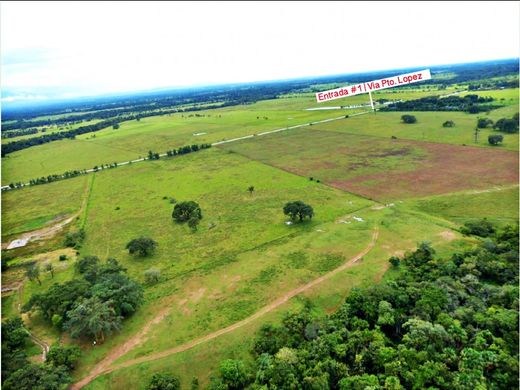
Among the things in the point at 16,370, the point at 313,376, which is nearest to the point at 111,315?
the point at 16,370

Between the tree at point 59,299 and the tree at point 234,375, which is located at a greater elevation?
the tree at point 59,299

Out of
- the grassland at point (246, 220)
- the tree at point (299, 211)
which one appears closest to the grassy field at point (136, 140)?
the grassland at point (246, 220)

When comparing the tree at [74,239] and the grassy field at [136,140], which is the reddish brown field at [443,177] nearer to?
the tree at [74,239]

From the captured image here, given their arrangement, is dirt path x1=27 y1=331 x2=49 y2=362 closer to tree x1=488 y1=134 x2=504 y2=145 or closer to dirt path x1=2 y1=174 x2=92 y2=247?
dirt path x1=2 y1=174 x2=92 y2=247

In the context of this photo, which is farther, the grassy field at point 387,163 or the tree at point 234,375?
the grassy field at point 387,163

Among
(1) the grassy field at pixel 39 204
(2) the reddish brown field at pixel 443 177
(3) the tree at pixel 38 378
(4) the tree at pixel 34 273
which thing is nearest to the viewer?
(3) the tree at pixel 38 378

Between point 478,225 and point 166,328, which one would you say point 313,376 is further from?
point 478,225
